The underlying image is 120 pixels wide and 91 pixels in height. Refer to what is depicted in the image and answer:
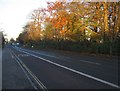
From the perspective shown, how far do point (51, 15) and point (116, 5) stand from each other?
20164mm

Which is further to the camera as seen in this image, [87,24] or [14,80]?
[87,24]

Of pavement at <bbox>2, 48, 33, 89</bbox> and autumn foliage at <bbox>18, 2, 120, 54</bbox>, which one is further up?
autumn foliage at <bbox>18, 2, 120, 54</bbox>

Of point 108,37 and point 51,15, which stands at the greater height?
point 51,15

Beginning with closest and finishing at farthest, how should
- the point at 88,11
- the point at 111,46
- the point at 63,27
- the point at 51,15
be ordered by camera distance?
the point at 111,46
the point at 88,11
the point at 63,27
the point at 51,15

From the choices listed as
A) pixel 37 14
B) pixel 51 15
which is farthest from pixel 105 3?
pixel 37 14

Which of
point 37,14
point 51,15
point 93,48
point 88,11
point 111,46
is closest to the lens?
point 111,46

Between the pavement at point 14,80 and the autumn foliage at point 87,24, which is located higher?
the autumn foliage at point 87,24

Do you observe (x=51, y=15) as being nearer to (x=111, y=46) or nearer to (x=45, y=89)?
(x=111, y=46)

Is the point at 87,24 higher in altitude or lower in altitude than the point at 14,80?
higher

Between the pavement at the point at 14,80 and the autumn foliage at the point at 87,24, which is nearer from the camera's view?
the pavement at the point at 14,80

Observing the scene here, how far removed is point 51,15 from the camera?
52.1 meters

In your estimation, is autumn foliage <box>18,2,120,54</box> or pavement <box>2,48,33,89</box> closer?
pavement <box>2,48,33,89</box>

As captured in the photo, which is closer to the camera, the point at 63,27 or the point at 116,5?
the point at 116,5

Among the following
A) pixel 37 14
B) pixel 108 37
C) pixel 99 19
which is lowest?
pixel 108 37
